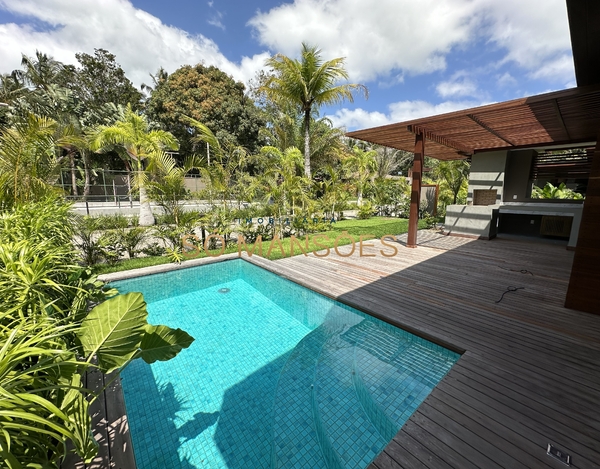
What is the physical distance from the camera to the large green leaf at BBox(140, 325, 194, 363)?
191 centimetres

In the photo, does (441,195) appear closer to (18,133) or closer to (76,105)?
(18,133)

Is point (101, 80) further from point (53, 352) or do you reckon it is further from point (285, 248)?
point (53, 352)

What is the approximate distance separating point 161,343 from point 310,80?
480 inches

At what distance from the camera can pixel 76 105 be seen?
20188 millimetres

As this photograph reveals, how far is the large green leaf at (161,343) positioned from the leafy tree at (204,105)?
2277cm

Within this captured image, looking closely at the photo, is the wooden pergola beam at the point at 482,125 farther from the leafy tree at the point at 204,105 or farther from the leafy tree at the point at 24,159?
the leafy tree at the point at 204,105

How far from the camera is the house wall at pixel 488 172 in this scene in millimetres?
10000

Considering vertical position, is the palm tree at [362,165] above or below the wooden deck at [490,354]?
above

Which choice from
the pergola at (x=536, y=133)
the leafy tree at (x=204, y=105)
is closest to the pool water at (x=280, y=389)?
the pergola at (x=536, y=133)

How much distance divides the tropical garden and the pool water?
82 centimetres

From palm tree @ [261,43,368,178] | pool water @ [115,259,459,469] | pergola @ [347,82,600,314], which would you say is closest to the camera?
pool water @ [115,259,459,469]

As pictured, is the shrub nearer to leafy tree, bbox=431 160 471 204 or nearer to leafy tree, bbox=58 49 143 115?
leafy tree, bbox=431 160 471 204

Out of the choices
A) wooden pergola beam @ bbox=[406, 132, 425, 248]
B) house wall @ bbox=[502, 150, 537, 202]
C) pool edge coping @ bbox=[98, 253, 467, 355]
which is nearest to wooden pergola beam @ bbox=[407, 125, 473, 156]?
wooden pergola beam @ bbox=[406, 132, 425, 248]

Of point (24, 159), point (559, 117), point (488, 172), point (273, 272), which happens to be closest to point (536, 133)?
point (559, 117)
